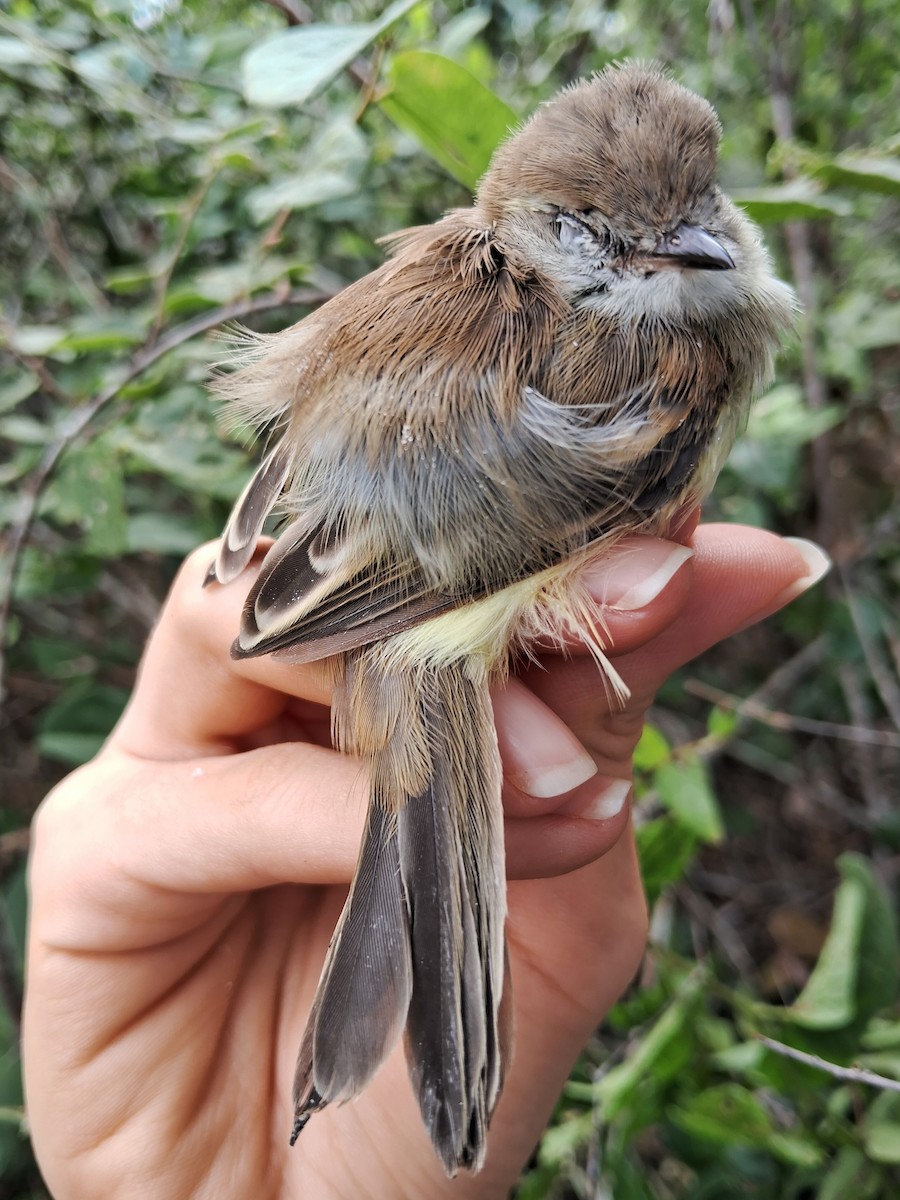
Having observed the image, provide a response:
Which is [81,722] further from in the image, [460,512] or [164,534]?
[460,512]

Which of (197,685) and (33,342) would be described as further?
(33,342)

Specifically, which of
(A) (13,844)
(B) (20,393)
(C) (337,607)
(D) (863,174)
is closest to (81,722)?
(A) (13,844)

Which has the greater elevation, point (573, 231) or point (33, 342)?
point (33, 342)

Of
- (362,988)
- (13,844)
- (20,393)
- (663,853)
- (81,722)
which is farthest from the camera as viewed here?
(13,844)

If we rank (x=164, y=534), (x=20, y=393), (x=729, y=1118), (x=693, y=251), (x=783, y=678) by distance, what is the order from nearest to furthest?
(x=693, y=251), (x=729, y=1118), (x=20, y=393), (x=164, y=534), (x=783, y=678)

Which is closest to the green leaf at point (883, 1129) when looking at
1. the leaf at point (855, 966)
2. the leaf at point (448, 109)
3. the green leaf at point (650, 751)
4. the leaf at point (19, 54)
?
the leaf at point (855, 966)

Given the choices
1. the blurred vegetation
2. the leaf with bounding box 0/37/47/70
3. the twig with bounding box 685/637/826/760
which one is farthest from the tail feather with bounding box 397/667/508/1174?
the leaf with bounding box 0/37/47/70

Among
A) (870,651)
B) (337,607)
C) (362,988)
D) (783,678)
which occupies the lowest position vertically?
(783,678)

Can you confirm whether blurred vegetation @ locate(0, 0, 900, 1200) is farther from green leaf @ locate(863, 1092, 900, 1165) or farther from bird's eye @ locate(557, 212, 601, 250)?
bird's eye @ locate(557, 212, 601, 250)

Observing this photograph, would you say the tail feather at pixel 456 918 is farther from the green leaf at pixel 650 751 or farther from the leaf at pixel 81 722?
the leaf at pixel 81 722
